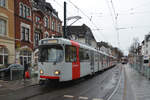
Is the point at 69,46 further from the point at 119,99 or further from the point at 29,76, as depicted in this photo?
the point at 29,76

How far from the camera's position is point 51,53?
30.5 ft

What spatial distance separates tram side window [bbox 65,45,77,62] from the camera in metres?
9.38

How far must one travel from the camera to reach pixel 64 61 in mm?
9133

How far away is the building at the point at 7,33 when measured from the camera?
16.5 metres

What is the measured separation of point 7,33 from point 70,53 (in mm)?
10729

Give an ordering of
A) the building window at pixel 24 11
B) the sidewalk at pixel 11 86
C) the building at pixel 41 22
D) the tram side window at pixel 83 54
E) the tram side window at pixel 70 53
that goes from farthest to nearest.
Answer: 1. the building at pixel 41 22
2. the building window at pixel 24 11
3. the tram side window at pixel 83 54
4. the tram side window at pixel 70 53
5. the sidewalk at pixel 11 86

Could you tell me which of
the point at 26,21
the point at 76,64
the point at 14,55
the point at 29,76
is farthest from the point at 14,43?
the point at 76,64

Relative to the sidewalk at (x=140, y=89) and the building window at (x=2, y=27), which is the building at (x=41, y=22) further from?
the sidewalk at (x=140, y=89)

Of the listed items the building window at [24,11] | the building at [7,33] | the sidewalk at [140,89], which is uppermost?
the building window at [24,11]

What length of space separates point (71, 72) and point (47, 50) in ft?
7.02

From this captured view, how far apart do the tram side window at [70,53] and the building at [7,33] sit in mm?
9955

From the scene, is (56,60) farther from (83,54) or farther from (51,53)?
(83,54)

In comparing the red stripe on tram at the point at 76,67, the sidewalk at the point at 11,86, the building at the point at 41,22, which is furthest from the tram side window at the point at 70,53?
the building at the point at 41,22

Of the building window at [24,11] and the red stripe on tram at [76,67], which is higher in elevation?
the building window at [24,11]
